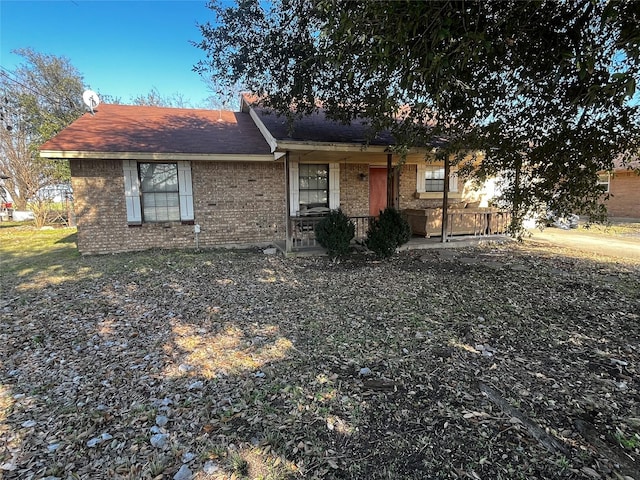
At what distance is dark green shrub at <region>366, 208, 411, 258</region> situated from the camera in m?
7.88

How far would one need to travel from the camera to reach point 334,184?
10.4 m

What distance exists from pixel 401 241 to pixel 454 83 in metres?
4.05

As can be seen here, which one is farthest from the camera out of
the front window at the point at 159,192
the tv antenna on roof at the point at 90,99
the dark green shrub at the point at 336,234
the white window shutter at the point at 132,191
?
the tv antenna on roof at the point at 90,99

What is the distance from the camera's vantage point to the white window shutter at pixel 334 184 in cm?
1040

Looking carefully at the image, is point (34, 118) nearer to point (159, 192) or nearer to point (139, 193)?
point (139, 193)

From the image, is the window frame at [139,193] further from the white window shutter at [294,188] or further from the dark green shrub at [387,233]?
the dark green shrub at [387,233]

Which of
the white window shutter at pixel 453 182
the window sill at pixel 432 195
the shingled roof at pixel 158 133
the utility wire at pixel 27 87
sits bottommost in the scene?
the window sill at pixel 432 195

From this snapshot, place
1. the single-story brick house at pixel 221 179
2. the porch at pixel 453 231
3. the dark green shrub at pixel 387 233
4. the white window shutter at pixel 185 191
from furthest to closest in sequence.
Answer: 1. the porch at pixel 453 231
2. the white window shutter at pixel 185 191
3. the single-story brick house at pixel 221 179
4. the dark green shrub at pixel 387 233

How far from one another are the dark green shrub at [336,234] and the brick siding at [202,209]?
8.87 feet

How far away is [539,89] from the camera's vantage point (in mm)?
5234

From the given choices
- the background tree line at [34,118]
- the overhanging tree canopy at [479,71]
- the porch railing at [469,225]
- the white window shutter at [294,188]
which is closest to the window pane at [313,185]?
the white window shutter at [294,188]

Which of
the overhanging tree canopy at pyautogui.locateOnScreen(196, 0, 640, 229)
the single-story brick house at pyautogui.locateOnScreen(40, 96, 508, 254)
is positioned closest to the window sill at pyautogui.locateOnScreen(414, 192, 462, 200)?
the single-story brick house at pyautogui.locateOnScreen(40, 96, 508, 254)

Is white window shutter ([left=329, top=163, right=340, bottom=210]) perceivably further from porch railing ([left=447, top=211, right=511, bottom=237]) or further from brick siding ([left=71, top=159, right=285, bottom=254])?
porch railing ([left=447, top=211, right=511, bottom=237])

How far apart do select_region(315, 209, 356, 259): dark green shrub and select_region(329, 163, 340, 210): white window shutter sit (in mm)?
2479
